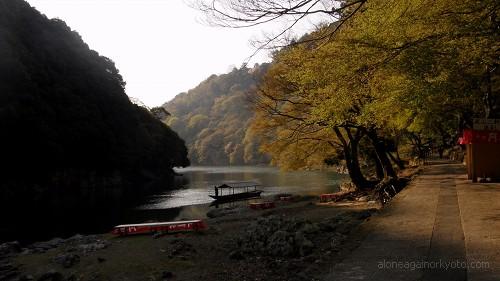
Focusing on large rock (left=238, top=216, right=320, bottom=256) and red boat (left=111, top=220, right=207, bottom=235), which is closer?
large rock (left=238, top=216, right=320, bottom=256)

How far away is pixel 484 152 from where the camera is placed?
51.6 ft

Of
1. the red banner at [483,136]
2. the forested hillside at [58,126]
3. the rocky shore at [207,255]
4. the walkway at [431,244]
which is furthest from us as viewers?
the forested hillside at [58,126]

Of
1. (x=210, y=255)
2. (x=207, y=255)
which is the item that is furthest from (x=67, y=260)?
(x=210, y=255)

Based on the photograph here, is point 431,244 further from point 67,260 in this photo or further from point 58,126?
point 58,126

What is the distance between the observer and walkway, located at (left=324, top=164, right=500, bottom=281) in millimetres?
6231

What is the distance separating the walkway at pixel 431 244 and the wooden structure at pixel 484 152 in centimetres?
374

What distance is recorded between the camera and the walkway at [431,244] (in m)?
6.23

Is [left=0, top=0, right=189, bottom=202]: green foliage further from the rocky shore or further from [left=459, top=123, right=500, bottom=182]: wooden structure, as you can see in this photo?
[left=459, top=123, right=500, bottom=182]: wooden structure

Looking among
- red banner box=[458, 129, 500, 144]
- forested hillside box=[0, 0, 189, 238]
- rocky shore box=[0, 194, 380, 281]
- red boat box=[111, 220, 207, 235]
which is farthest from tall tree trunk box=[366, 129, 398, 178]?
forested hillside box=[0, 0, 189, 238]

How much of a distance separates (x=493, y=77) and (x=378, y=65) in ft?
38.0

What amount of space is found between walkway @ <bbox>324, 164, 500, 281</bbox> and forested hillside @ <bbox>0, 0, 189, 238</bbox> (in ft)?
91.0

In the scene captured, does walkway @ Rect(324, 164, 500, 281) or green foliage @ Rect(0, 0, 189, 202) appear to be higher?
green foliage @ Rect(0, 0, 189, 202)

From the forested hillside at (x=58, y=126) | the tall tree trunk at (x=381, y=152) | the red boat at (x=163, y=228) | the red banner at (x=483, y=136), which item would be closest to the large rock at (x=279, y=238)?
the red boat at (x=163, y=228)

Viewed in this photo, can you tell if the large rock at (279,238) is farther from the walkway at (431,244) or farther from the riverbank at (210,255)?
the walkway at (431,244)
